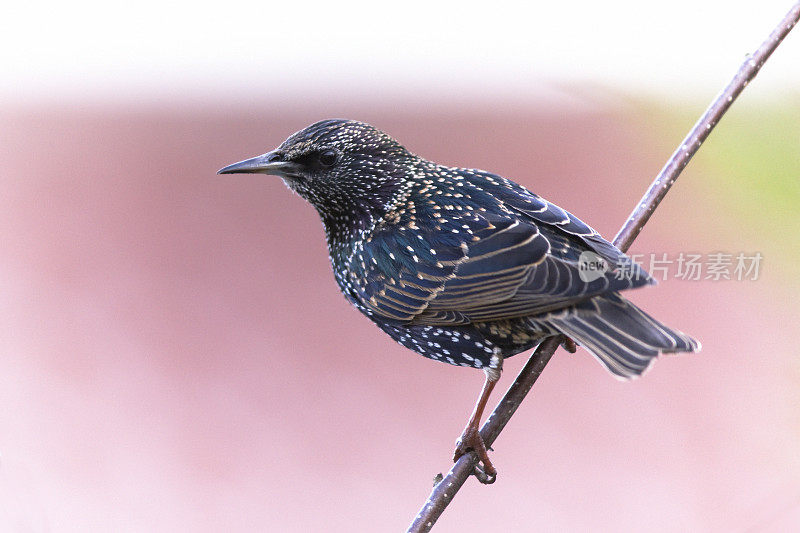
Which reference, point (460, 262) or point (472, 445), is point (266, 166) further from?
point (472, 445)

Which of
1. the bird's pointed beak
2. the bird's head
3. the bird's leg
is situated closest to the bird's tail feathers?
the bird's leg

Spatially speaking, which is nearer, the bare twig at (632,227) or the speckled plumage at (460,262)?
the bare twig at (632,227)

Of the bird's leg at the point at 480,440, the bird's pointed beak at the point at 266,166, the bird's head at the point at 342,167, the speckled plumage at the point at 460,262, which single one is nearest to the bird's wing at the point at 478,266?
the speckled plumage at the point at 460,262

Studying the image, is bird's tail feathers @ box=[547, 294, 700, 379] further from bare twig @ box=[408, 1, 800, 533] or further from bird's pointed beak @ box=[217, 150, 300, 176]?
bird's pointed beak @ box=[217, 150, 300, 176]

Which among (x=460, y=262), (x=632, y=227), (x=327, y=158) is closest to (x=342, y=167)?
(x=327, y=158)

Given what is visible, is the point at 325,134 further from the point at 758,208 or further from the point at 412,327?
the point at 758,208

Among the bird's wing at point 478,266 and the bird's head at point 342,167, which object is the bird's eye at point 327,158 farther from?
the bird's wing at point 478,266

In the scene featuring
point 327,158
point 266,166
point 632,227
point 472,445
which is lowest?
point 472,445
